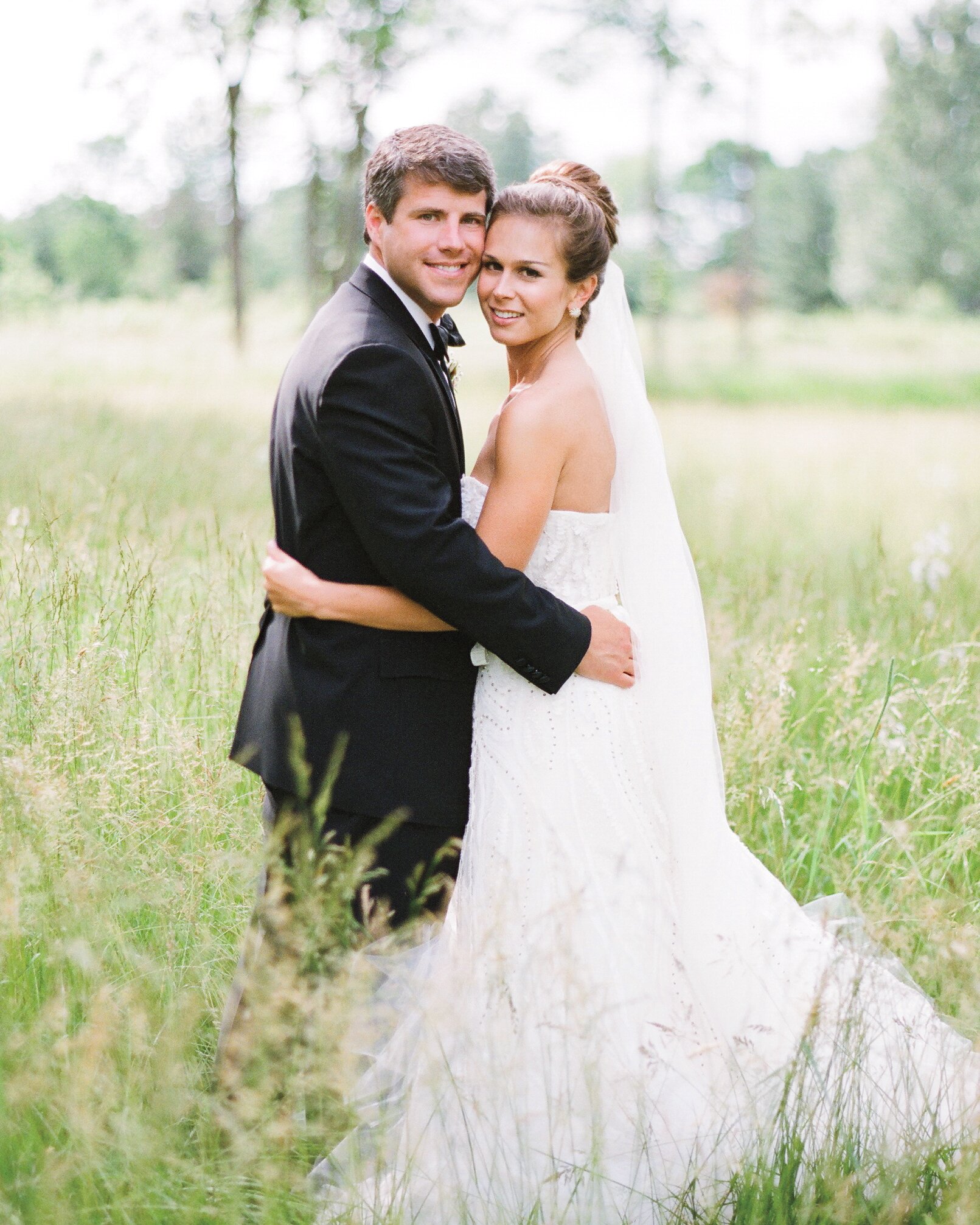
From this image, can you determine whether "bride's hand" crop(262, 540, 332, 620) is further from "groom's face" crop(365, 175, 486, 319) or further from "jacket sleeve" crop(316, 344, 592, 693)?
"groom's face" crop(365, 175, 486, 319)

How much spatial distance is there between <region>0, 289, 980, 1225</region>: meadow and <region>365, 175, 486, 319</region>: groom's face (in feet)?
4.18

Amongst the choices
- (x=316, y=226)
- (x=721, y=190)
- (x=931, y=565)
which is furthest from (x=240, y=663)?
(x=721, y=190)

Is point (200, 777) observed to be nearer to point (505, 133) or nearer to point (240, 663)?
point (240, 663)

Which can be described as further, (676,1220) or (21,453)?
(21,453)

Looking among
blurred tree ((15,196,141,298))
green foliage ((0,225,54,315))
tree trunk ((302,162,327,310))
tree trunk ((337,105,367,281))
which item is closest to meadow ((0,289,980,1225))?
tree trunk ((337,105,367,281))

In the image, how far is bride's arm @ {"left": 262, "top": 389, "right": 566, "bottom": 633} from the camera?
2441 millimetres

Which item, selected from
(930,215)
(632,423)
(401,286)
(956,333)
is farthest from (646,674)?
(930,215)

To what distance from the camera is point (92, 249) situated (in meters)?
47.6

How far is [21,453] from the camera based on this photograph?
5.93 metres

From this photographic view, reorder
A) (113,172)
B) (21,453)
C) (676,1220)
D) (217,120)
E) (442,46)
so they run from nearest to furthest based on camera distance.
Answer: (676,1220)
(21,453)
(442,46)
(217,120)
(113,172)

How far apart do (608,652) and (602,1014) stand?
33.6 inches

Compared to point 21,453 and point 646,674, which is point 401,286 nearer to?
point 646,674

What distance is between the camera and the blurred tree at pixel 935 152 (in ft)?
129

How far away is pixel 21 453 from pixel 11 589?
2.66 meters
